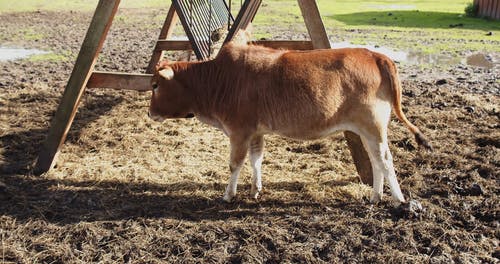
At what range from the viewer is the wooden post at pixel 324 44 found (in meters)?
6.06

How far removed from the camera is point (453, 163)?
21.7ft

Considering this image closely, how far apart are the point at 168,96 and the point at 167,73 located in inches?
10.1

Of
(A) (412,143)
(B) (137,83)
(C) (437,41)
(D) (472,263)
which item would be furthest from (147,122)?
(C) (437,41)

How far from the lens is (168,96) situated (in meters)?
5.76

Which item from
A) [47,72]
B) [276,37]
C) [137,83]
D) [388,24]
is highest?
[137,83]

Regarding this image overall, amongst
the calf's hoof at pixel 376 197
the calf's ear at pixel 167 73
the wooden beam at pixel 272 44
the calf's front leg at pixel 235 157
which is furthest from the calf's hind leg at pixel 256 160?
the wooden beam at pixel 272 44

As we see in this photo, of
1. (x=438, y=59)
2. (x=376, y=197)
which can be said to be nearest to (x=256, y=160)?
(x=376, y=197)

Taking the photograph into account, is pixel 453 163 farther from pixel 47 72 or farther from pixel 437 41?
pixel 437 41

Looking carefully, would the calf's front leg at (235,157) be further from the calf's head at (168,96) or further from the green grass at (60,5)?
the green grass at (60,5)

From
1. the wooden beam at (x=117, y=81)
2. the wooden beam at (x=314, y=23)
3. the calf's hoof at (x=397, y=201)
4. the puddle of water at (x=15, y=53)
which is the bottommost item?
the puddle of water at (x=15, y=53)

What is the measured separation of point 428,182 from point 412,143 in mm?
1335

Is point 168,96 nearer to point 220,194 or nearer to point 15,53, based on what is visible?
point 220,194

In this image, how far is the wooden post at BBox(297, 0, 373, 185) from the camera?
6.06 metres

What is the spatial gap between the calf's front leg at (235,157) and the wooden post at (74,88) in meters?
2.14
